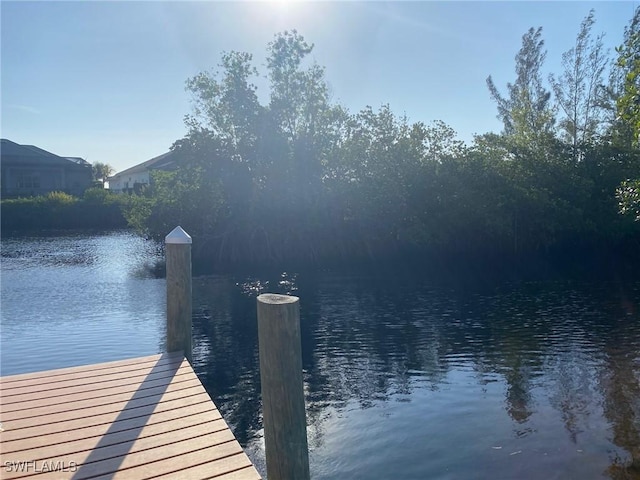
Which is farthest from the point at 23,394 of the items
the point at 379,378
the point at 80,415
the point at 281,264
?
the point at 281,264

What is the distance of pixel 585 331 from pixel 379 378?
6500 millimetres

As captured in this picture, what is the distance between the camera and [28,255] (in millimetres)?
29859

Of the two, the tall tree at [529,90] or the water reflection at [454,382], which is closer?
the water reflection at [454,382]

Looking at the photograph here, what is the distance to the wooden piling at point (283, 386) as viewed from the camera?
3.74m

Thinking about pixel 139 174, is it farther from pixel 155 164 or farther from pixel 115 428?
pixel 115 428

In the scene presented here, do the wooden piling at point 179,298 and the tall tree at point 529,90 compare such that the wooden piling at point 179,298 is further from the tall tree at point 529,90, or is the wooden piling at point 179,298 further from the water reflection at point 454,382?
the tall tree at point 529,90

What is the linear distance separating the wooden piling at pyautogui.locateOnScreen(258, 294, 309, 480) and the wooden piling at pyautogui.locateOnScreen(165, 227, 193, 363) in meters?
3.34

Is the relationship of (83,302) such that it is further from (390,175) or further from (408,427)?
(390,175)

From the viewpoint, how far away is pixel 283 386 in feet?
12.4

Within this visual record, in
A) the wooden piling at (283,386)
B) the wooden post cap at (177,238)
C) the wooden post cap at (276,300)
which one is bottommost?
the wooden piling at (283,386)

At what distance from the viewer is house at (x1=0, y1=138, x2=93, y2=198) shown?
52344 millimetres

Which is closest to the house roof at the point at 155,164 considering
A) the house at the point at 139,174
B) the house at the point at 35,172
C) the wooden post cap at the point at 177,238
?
the house at the point at 139,174

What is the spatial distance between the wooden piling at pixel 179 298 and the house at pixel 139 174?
4946cm

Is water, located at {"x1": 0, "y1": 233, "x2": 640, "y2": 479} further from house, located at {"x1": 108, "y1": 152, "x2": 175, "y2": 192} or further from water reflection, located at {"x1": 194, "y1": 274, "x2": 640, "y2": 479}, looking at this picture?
house, located at {"x1": 108, "y1": 152, "x2": 175, "y2": 192}
